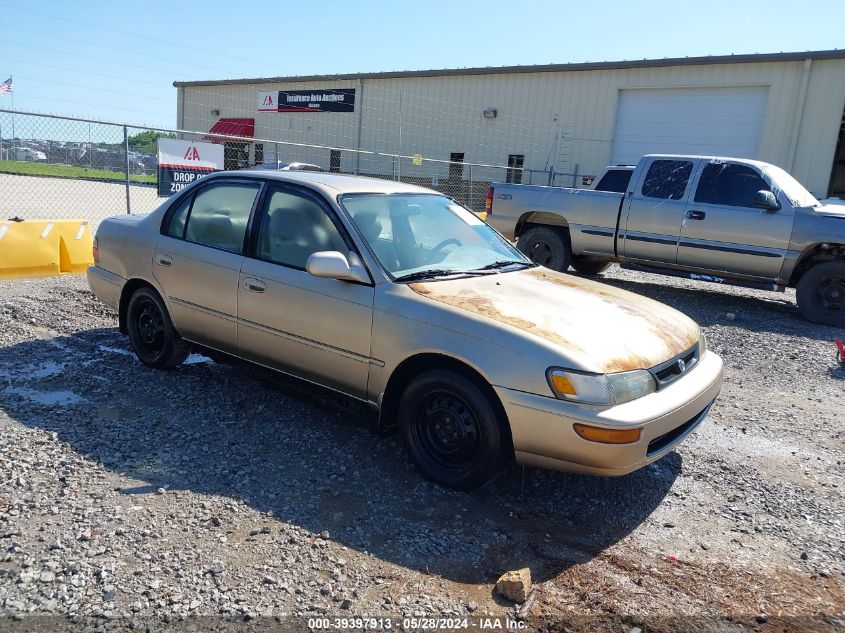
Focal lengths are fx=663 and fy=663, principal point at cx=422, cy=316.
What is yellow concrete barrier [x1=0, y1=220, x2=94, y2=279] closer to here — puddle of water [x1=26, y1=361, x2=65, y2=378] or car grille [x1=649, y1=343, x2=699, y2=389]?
puddle of water [x1=26, y1=361, x2=65, y2=378]

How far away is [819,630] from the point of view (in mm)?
2656

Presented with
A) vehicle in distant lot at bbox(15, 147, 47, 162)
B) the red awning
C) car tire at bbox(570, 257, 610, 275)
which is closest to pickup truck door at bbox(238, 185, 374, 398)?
car tire at bbox(570, 257, 610, 275)

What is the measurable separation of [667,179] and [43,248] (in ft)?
27.3

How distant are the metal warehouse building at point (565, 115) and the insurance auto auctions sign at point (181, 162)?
80.7 inches

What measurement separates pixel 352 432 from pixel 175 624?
1.95 metres

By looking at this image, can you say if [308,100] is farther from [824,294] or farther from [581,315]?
[581,315]

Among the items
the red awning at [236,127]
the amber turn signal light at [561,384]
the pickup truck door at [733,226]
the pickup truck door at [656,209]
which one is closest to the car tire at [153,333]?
the amber turn signal light at [561,384]

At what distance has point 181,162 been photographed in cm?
1127

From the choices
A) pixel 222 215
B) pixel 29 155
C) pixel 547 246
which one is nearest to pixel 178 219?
pixel 222 215

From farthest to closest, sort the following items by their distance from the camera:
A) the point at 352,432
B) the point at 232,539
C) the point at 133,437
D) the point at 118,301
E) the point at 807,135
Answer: the point at 807,135 < the point at 118,301 < the point at 352,432 < the point at 133,437 < the point at 232,539

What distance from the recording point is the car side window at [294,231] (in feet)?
13.5

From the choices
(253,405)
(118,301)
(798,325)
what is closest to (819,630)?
(253,405)

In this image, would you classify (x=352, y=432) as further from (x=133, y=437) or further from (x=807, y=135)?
(x=807, y=135)

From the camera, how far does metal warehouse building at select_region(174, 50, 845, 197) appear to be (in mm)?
18109
